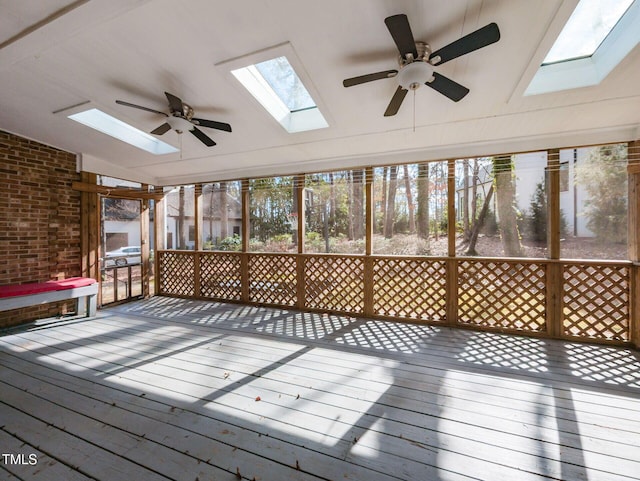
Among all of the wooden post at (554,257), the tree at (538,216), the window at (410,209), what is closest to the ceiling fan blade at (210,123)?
the window at (410,209)

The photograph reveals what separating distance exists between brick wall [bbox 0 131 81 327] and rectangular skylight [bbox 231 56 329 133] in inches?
138

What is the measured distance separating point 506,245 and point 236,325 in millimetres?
3933

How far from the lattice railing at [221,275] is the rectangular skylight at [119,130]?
1.98 m

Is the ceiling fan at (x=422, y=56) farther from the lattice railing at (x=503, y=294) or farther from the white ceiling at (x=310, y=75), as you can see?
the lattice railing at (x=503, y=294)

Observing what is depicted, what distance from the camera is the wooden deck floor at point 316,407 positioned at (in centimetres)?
153

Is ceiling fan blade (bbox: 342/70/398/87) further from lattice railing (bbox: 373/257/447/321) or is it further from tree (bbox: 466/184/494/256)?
tree (bbox: 466/184/494/256)

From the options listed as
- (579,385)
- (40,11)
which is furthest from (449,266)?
(40,11)

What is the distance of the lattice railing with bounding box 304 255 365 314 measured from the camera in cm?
430

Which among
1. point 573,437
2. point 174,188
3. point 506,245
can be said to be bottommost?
point 573,437

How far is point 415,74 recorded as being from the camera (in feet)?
6.77

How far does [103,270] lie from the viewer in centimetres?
481

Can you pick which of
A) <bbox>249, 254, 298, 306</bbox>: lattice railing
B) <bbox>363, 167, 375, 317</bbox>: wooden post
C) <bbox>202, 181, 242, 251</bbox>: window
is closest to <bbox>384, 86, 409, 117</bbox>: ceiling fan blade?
<bbox>363, 167, 375, 317</bbox>: wooden post

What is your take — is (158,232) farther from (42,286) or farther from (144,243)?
(42,286)

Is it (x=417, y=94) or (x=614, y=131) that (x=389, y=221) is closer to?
(x=417, y=94)
